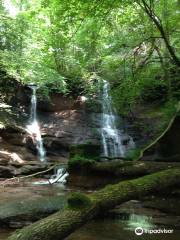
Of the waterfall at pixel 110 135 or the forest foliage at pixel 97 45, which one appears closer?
the forest foliage at pixel 97 45

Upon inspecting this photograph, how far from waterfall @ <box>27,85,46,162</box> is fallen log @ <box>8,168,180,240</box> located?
1335 cm

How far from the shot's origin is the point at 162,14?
11516 millimetres

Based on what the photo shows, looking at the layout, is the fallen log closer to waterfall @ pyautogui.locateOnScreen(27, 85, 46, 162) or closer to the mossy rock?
the mossy rock

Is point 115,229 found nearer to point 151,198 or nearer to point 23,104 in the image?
point 151,198

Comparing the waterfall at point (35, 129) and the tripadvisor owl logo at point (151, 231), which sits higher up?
the waterfall at point (35, 129)

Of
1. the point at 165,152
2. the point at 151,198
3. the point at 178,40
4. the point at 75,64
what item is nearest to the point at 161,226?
the point at 151,198

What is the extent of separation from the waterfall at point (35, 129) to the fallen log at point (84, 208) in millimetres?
13350

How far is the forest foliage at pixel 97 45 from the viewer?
9.47 metres

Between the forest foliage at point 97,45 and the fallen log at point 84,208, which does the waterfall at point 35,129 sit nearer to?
the forest foliage at point 97,45

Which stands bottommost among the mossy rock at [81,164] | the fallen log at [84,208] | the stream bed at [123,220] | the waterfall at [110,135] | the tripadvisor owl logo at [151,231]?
the tripadvisor owl logo at [151,231]

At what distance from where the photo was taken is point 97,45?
16531mm

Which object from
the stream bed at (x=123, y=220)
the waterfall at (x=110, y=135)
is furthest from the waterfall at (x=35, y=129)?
the stream bed at (x=123, y=220)

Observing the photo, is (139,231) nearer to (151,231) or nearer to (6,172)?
(151,231)

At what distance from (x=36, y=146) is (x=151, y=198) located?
12.2 metres
